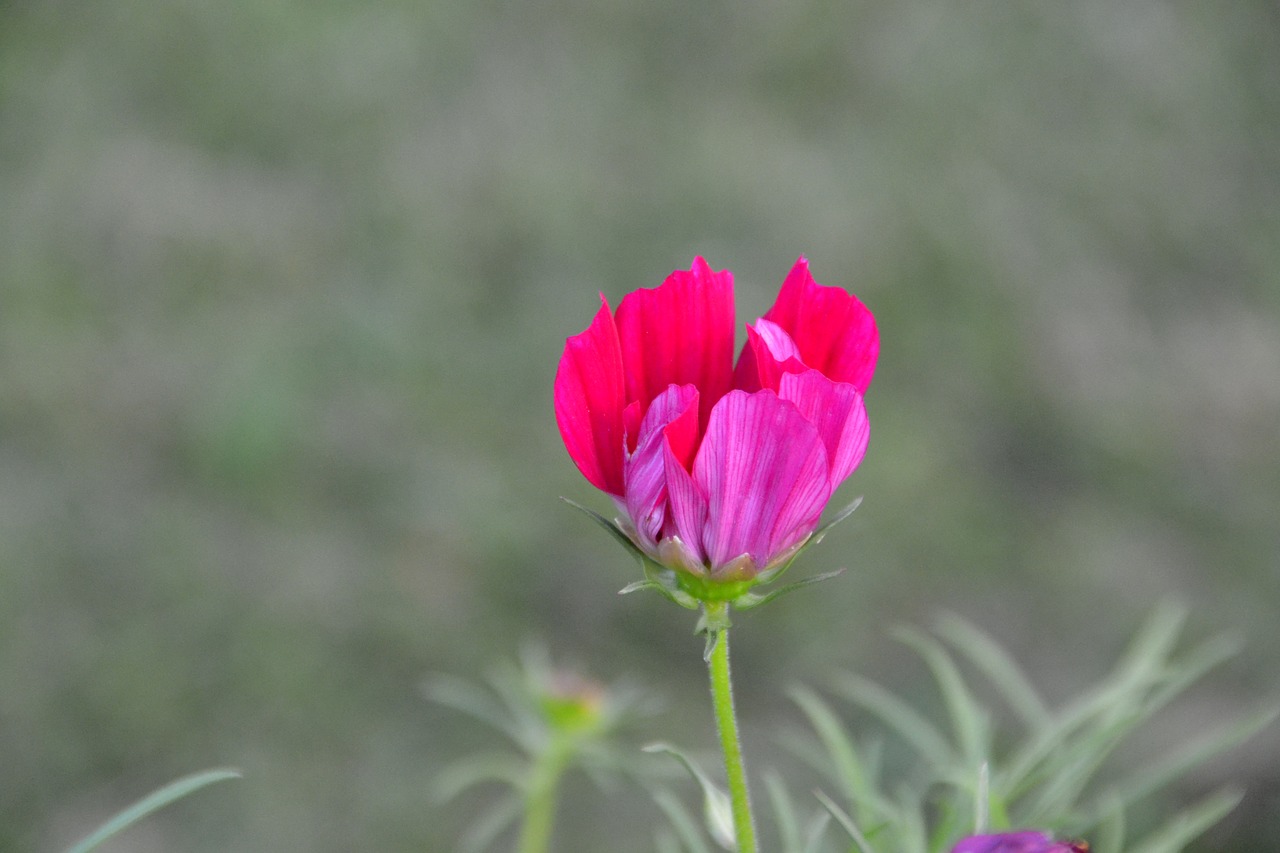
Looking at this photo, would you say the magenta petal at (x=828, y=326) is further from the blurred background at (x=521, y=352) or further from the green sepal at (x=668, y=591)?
the blurred background at (x=521, y=352)

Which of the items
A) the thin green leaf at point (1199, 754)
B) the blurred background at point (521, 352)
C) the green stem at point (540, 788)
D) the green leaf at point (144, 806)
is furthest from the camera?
the blurred background at point (521, 352)

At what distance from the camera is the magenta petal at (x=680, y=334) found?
0.32 metres

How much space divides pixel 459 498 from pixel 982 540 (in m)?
0.54

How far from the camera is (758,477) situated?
12.0 inches

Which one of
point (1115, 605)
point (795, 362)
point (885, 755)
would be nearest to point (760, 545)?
point (795, 362)

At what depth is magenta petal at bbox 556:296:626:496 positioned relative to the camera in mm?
302

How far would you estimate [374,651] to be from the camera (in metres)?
1.16

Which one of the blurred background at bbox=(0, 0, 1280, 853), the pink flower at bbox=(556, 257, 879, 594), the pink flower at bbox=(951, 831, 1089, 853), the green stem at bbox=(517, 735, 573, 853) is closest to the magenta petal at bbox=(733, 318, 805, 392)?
the pink flower at bbox=(556, 257, 879, 594)

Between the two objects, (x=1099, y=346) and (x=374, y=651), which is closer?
(x=374, y=651)

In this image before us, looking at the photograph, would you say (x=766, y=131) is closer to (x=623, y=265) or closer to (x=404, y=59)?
(x=623, y=265)

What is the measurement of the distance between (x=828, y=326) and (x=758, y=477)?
0.16 ft

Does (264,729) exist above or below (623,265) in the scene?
below

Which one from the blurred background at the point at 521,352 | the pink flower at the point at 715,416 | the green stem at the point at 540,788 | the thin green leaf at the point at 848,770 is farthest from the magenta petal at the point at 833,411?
the blurred background at the point at 521,352

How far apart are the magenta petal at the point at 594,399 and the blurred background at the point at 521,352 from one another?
30.6 inches
